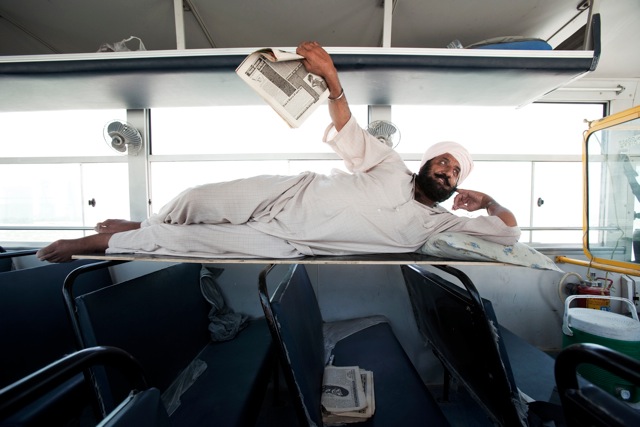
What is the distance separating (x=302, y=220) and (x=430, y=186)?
0.81 m

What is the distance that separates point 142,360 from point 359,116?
2183 mm

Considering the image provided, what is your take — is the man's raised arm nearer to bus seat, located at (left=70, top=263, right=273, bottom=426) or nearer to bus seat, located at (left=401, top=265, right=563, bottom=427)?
→ bus seat, located at (left=401, top=265, right=563, bottom=427)

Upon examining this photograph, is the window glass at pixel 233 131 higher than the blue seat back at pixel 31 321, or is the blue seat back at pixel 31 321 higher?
the window glass at pixel 233 131

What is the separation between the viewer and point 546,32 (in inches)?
74.3

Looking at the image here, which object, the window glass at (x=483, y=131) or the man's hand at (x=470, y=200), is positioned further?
the window glass at (x=483, y=131)

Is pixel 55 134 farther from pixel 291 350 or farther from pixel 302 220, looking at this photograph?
pixel 291 350

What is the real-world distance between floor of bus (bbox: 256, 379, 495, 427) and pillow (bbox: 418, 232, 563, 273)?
3.78 ft

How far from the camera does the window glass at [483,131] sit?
7.41 ft

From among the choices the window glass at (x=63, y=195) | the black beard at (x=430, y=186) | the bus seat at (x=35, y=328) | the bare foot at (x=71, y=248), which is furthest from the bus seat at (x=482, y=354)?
the window glass at (x=63, y=195)

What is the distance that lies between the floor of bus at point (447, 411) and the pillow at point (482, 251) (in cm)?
115

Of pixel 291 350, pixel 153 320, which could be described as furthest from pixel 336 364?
pixel 153 320

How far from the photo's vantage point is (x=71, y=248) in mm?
1200

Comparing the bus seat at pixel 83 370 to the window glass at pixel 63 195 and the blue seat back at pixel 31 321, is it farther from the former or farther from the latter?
the window glass at pixel 63 195

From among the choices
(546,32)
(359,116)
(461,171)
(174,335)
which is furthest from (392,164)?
(546,32)
